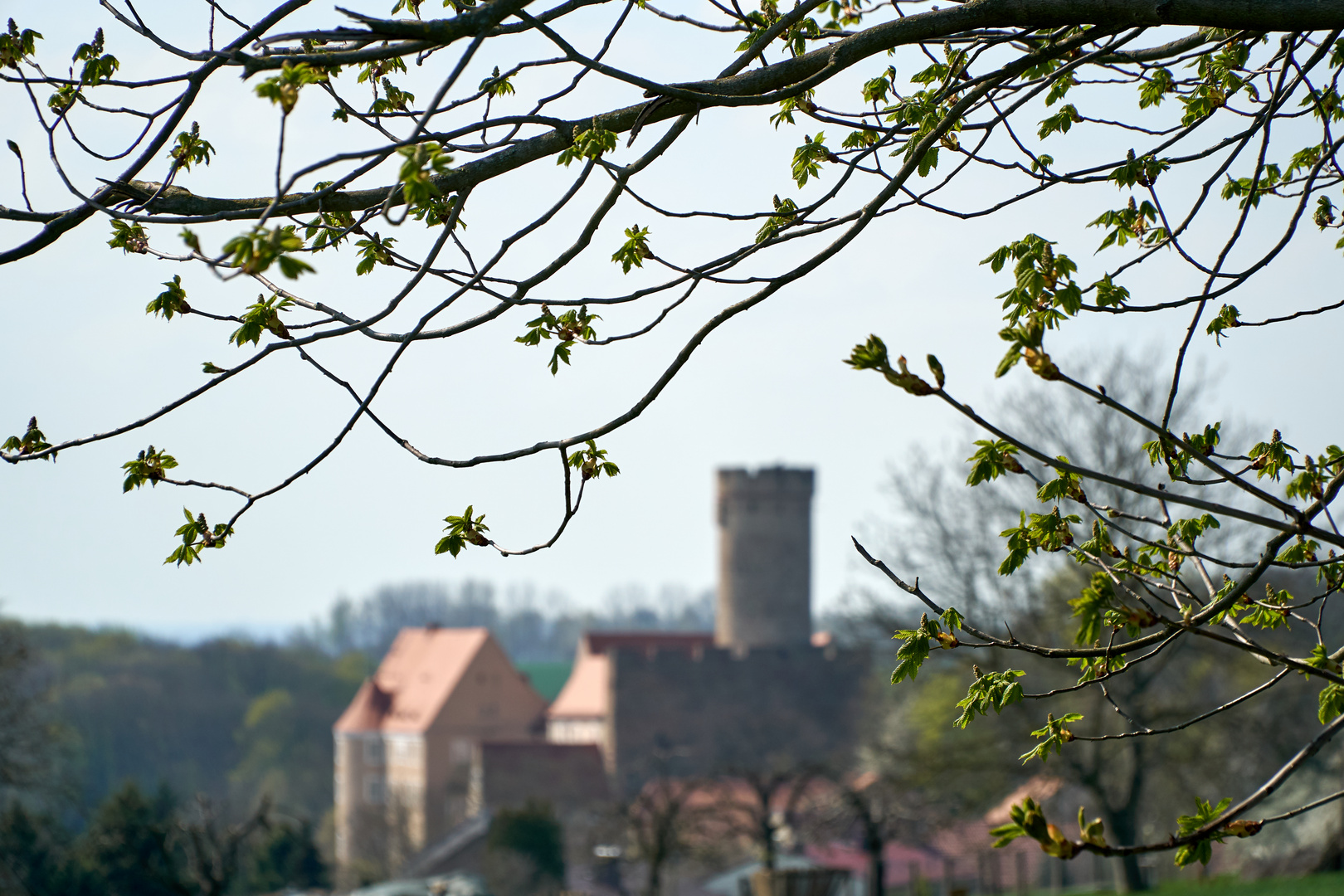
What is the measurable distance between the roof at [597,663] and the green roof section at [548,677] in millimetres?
29273

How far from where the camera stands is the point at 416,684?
52.7 m

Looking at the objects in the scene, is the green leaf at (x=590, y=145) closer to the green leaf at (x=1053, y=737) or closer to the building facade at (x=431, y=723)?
the green leaf at (x=1053, y=737)

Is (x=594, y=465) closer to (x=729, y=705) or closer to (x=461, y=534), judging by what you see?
(x=461, y=534)

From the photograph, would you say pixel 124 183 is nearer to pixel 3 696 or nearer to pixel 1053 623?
pixel 1053 623

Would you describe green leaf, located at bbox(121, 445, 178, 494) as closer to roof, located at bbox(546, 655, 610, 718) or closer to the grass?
the grass

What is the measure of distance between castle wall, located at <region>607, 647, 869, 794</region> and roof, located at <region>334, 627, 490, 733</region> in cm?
670

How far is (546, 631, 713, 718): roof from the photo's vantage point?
51.2 m

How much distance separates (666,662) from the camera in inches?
1928

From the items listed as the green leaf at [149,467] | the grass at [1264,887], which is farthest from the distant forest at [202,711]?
the green leaf at [149,467]

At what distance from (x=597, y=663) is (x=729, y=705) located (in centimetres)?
687

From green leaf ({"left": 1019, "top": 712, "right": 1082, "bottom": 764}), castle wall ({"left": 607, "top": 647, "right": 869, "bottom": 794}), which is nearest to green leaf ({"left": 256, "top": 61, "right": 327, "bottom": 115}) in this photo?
green leaf ({"left": 1019, "top": 712, "right": 1082, "bottom": 764})

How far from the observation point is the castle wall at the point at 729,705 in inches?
1907

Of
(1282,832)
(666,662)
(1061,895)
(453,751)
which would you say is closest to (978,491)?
(1061,895)

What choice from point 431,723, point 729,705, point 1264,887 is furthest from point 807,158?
point 431,723
